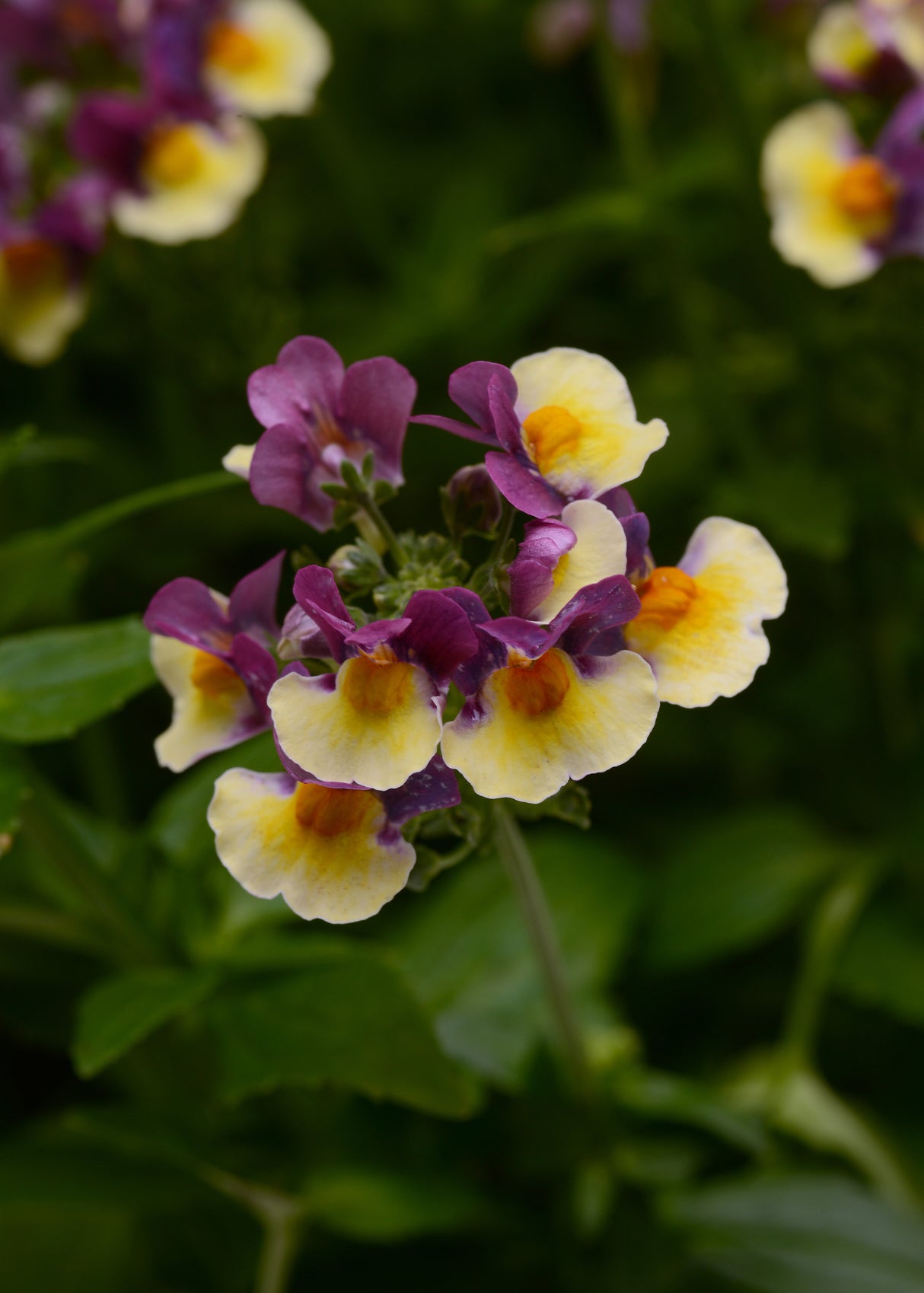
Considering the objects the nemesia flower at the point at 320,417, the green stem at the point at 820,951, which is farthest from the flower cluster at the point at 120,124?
the green stem at the point at 820,951

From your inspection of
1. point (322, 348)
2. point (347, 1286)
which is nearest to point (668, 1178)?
point (347, 1286)

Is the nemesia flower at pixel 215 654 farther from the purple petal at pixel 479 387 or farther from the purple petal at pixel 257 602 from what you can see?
the purple petal at pixel 479 387

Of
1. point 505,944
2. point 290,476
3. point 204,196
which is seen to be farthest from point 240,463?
point 204,196

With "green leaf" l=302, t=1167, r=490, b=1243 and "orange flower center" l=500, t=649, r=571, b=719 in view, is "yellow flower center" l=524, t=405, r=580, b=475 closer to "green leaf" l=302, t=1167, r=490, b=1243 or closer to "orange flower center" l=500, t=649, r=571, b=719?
"orange flower center" l=500, t=649, r=571, b=719

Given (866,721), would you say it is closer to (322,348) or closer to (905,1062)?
(905,1062)

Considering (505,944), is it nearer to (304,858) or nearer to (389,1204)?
(389,1204)
